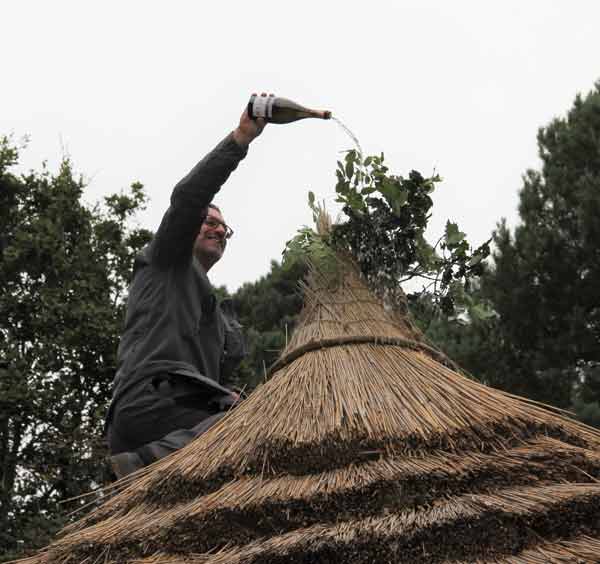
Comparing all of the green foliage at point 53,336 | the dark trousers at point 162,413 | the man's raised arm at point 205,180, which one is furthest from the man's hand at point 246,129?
the green foliage at point 53,336

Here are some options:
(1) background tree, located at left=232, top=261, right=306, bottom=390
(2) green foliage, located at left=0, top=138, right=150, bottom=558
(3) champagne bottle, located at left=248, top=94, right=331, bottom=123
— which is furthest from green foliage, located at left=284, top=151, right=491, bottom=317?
(1) background tree, located at left=232, top=261, right=306, bottom=390

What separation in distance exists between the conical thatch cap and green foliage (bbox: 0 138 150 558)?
8.60 m

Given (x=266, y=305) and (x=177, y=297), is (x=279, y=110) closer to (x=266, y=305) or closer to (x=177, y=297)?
(x=177, y=297)

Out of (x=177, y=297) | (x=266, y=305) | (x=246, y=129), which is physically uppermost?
(x=266, y=305)

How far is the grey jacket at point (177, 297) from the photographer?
13.3ft

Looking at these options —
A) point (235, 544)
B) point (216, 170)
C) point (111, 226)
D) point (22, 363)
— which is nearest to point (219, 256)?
point (216, 170)

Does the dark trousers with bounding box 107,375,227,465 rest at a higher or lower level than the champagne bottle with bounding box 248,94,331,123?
lower

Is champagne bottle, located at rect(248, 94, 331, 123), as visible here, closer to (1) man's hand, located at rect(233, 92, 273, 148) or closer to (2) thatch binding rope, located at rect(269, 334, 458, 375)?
(1) man's hand, located at rect(233, 92, 273, 148)

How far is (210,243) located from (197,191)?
0.61 metres

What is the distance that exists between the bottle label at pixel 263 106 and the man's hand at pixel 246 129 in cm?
4

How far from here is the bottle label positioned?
398 centimetres

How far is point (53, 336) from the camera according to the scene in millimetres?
13156

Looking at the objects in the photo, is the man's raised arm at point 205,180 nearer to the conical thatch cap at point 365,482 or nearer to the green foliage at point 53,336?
the conical thatch cap at point 365,482

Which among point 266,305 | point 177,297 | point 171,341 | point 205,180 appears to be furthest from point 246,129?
point 266,305
